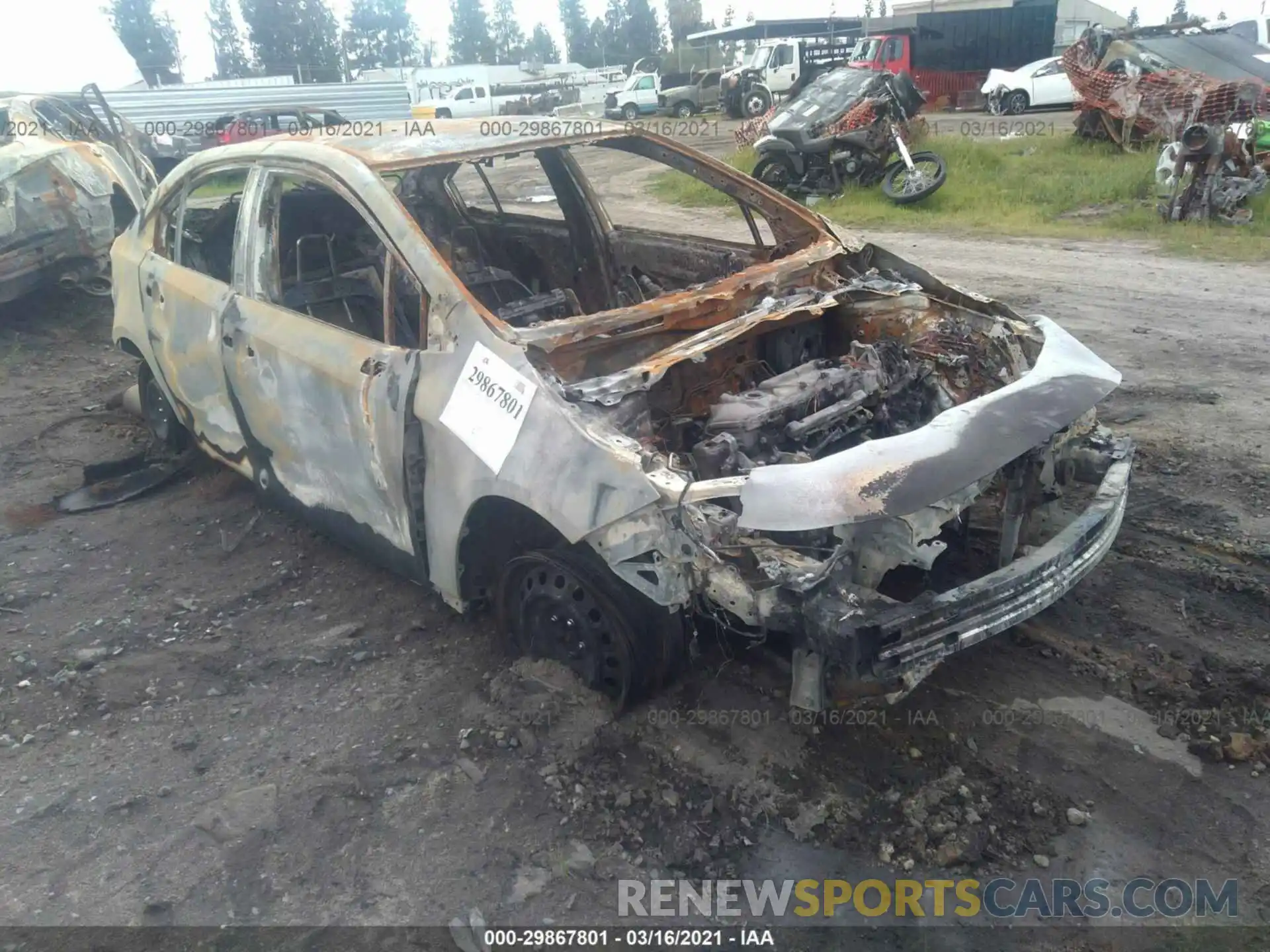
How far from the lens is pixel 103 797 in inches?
116

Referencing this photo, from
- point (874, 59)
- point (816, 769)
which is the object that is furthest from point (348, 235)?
point (874, 59)

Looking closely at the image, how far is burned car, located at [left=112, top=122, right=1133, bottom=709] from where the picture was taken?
2.58 m

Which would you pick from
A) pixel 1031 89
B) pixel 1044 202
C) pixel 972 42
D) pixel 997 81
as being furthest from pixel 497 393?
pixel 972 42

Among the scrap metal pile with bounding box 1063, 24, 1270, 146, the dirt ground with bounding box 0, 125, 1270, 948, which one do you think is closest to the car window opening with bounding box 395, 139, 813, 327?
the dirt ground with bounding box 0, 125, 1270, 948

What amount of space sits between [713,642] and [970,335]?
61.4 inches

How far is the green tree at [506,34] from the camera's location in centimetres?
6469

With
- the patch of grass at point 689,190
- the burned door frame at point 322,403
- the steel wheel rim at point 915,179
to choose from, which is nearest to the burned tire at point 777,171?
the patch of grass at point 689,190

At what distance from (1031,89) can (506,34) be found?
54255 millimetres

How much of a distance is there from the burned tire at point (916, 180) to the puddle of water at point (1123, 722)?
9750mm

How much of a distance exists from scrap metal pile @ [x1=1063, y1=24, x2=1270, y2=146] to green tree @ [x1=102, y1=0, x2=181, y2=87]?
4600 cm

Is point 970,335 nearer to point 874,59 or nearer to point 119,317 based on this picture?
point 119,317

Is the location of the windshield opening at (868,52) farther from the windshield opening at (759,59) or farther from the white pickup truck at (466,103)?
the white pickup truck at (466,103)

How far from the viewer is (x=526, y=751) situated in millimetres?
3051

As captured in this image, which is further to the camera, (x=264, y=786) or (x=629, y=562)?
(x=264, y=786)
